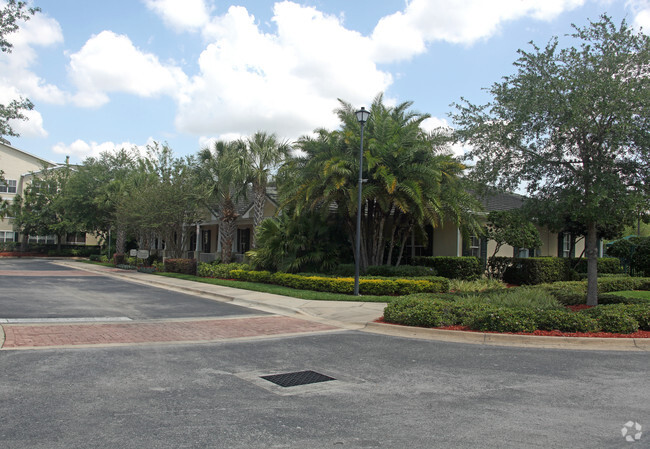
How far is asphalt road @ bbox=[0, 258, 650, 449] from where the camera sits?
177 inches

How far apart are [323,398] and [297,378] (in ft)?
3.27

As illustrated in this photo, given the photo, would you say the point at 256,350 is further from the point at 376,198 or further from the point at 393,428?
the point at 376,198

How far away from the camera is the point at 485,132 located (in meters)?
13.0

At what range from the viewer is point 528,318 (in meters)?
10.1

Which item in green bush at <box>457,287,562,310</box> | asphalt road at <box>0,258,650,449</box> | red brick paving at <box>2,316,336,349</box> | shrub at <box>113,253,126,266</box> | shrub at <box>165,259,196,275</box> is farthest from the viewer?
shrub at <box>113,253,126,266</box>

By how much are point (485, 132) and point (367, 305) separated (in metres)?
5.69

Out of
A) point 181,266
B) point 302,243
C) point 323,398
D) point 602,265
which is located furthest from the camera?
point 181,266

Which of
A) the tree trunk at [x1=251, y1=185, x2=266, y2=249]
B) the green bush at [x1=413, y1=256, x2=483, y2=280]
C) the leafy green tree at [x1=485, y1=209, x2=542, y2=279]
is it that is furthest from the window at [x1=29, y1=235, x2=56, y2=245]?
the leafy green tree at [x1=485, y1=209, x2=542, y2=279]

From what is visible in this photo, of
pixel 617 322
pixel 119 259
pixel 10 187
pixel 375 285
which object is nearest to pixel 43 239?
pixel 10 187

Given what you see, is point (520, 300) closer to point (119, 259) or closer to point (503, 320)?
point (503, 320)

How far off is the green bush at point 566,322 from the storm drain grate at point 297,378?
5296 mm

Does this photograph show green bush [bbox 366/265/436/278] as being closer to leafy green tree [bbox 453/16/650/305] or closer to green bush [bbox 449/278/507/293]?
green bush [bbox 449/278/507/293]

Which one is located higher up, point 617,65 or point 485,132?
point 617,65

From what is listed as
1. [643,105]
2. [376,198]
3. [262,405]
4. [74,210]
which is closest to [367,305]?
[376,198]
